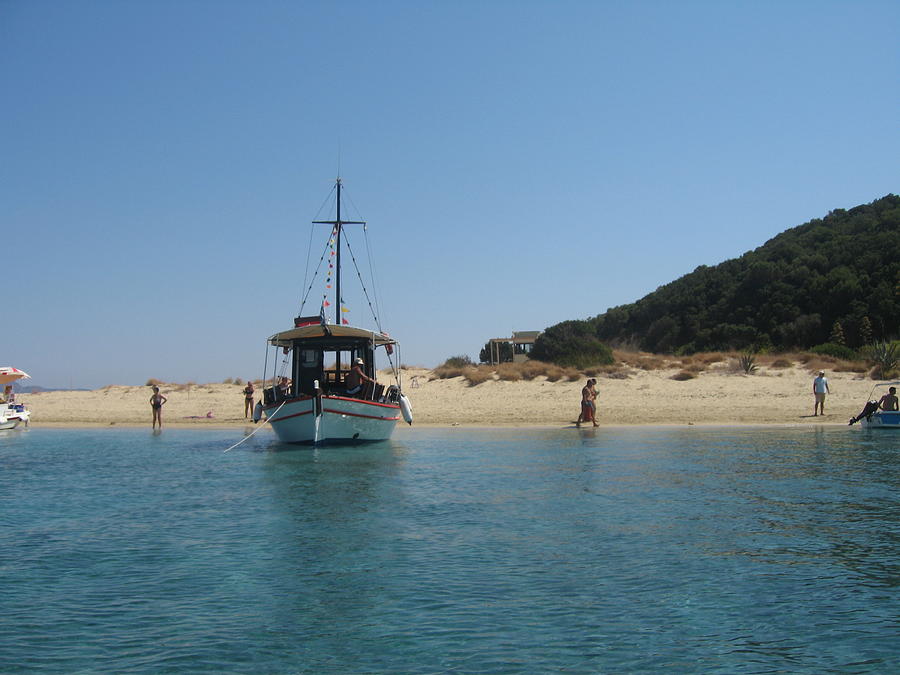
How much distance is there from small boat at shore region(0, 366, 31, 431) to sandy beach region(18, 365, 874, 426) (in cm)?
Answer: 173

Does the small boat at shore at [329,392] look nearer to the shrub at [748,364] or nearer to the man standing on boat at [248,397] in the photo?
the man standing on boat at [248,397]

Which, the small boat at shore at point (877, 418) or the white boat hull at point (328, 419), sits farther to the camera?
the small boat at shore at point (877, 418)

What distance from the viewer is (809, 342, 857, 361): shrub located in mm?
33562

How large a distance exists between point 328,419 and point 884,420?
16117 millimetres

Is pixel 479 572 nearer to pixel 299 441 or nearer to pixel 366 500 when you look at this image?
pixel 366 500

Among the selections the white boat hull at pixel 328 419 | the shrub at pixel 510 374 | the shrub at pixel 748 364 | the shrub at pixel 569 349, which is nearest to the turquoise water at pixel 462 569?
the white boat hull at pixel 328 419

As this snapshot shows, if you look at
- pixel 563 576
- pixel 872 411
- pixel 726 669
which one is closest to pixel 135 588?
pixel 563 576

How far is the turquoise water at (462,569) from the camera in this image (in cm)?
610

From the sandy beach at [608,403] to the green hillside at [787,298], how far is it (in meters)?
7.65

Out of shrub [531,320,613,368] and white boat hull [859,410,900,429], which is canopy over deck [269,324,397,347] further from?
shrub [531,320,613,368]

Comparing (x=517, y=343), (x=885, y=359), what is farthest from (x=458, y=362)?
(x=885, y=359)

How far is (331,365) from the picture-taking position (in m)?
22.7

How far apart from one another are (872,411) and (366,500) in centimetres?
1686

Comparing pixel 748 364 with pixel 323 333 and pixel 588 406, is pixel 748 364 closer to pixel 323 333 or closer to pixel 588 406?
pixel 588 406
